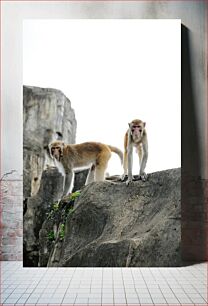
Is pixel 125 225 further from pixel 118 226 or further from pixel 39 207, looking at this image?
pixel 39 207

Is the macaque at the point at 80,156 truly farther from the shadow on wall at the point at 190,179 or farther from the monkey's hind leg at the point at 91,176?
the shadow on wall at the point at 190,179

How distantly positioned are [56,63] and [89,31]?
41 cm

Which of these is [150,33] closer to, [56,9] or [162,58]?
[162,58]

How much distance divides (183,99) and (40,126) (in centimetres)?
131

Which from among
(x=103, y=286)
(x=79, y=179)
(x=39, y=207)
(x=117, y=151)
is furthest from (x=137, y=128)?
(x=103, y=286)

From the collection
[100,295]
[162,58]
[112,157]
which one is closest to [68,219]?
[112,157]

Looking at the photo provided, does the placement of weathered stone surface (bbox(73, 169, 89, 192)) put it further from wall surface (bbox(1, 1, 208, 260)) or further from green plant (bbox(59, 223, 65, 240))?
wall surface (bbox(1, 1, 208, 260))

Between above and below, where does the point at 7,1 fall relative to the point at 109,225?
above

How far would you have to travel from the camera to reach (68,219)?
13.8 ft

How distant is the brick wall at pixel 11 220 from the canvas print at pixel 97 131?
0.15 metres

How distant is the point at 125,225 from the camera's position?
4.18m

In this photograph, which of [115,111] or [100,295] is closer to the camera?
[100,295]

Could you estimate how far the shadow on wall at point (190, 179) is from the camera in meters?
4.37

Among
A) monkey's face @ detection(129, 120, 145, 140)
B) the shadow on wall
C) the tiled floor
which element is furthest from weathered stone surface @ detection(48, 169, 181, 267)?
monkey's face @ detection(129, 120, 145, 140)
